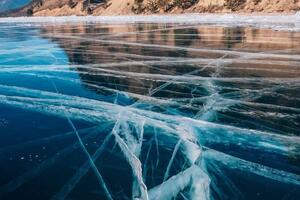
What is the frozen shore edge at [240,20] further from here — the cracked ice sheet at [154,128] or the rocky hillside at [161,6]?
the cracked ice sheet at [154,128]

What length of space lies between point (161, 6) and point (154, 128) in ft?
129

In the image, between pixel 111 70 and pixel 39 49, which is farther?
pixel 39 49

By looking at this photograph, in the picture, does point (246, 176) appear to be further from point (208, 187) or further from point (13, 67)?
point (13, 67)

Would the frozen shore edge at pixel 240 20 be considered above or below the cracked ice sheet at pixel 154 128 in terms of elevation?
below

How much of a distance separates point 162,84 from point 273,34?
906 centimetres

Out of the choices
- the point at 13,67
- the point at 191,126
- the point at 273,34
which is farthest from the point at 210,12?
the point at 191,126

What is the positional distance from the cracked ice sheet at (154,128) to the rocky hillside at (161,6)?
20.7 metres

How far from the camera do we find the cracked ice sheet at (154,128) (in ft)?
14.6

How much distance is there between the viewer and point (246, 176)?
4531 millimetres

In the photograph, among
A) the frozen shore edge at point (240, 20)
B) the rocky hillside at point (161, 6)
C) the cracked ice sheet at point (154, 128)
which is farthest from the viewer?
the rocky hillside at point (161, 6)

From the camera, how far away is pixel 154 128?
615 centimetres

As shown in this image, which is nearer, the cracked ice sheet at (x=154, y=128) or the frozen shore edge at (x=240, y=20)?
the cracked ice sheet at (x=154, y=128)

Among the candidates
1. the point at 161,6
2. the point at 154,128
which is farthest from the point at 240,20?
the point at 154,128

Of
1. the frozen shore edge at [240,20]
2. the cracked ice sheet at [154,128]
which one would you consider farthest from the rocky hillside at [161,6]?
the cracked ice sheet at [154,128]
